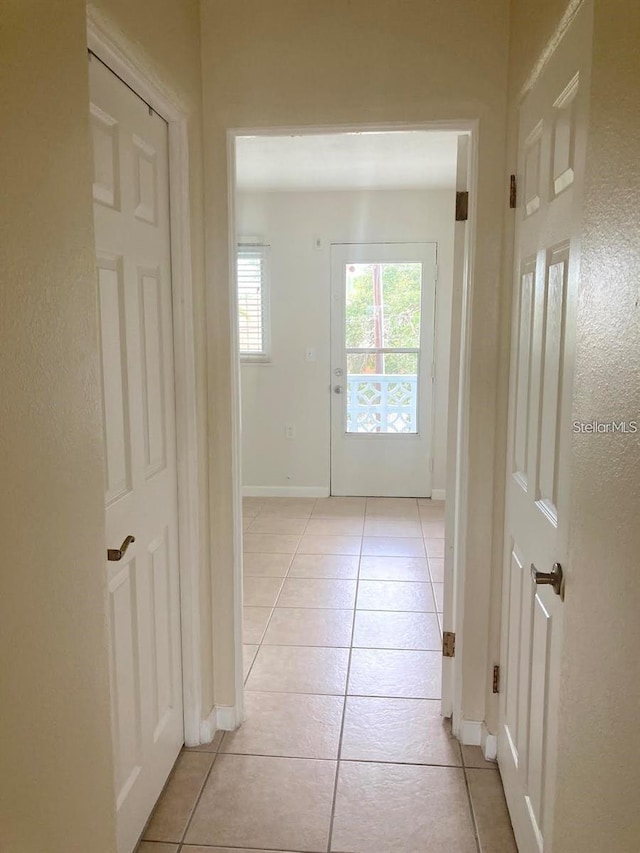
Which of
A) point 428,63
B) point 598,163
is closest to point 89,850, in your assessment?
point 598,163

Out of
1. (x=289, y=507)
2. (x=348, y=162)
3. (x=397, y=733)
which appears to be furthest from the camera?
(x=289, y=507)

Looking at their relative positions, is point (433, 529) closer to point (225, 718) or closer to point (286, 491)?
point (286, 491)

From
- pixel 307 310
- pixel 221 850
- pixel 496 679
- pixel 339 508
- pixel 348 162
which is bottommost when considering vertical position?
pixel 221 850

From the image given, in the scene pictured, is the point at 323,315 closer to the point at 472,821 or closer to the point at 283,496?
the point at 283,496

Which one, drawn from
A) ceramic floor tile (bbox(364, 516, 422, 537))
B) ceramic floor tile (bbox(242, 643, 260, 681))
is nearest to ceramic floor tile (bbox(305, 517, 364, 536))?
ceramic floor tile (bbox(364, 516, 422, 537))

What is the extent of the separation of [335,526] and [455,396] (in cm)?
264

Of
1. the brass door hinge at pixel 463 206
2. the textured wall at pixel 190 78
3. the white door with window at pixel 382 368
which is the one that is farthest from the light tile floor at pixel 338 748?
the brass door hinge at pixel 463 206

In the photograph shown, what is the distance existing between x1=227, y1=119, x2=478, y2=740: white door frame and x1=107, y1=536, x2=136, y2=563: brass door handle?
2.14 feet

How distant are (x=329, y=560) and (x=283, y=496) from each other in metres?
1.52

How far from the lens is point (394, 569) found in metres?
3.98

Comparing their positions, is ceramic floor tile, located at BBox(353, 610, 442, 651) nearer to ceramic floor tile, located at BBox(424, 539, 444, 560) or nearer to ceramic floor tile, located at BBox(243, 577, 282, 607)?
ceramic floor tile, located at BBox(243, 577, 282, 607)

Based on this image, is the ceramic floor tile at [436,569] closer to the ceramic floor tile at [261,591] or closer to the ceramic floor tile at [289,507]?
the ceramic floor tile at [261,591]

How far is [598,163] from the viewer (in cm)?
115

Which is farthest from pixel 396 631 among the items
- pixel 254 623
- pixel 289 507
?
pixel 289 507
